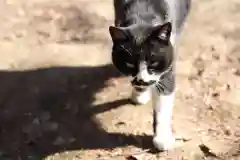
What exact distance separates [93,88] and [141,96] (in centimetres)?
33

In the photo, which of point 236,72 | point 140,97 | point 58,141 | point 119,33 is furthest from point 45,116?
point 236,72

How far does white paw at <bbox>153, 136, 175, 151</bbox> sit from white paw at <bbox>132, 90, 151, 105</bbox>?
0.33 m

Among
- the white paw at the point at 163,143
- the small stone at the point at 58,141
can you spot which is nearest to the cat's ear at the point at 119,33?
the white paw at the point at 163,143

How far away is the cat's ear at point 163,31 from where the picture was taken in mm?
2400

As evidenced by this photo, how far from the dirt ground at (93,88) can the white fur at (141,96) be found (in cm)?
4

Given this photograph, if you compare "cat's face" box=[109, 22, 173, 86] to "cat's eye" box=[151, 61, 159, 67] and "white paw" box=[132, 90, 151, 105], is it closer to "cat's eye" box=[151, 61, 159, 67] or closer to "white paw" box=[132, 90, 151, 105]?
"cat's eye" box=[151, 61, 159, 67]

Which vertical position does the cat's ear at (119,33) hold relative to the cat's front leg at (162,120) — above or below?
above

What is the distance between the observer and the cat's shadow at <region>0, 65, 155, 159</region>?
2912 millimetres

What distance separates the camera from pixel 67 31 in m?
3.62

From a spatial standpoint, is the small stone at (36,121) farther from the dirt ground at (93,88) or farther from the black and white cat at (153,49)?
the black and white cat at (153,49)

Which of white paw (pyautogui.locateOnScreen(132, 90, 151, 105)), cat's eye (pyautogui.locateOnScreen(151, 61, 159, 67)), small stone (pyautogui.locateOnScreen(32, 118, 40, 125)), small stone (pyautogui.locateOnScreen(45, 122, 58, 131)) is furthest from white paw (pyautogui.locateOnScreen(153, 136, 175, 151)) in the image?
small stone (pyautogui.locateOnScreen(32, 118, 40, 125))

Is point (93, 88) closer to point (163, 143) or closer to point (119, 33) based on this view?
point (163, 143)

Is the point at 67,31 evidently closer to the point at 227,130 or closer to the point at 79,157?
the point at 79,157

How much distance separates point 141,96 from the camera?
9.96 ft
